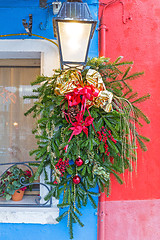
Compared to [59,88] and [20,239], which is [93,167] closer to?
[59,88]

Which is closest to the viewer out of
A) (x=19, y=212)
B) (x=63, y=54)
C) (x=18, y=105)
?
(x=63, y=54)

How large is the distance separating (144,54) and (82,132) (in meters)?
1.35

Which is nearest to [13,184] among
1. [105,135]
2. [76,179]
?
[76,179]

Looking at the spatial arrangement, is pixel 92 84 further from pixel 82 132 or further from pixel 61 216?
pixel 61 216

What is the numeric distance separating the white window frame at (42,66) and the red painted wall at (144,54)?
0.72 metres

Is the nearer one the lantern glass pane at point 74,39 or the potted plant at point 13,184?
the lantern glass pane at point 74,39

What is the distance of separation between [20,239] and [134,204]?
141 centimetres

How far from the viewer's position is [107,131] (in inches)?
90.6

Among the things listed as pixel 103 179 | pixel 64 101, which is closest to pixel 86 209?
pixel 103 179

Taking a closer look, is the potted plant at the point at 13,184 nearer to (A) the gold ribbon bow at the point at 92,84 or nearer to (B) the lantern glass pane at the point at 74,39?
(A) the gold ribbon bow at the point at 92,84

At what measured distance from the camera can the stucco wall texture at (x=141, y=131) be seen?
104 inches

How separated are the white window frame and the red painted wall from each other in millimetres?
719

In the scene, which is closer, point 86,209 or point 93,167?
point 93,167

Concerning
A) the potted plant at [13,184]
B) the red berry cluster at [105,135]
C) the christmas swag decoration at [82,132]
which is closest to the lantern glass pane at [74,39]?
the christmas swag decoration at [82,132]
